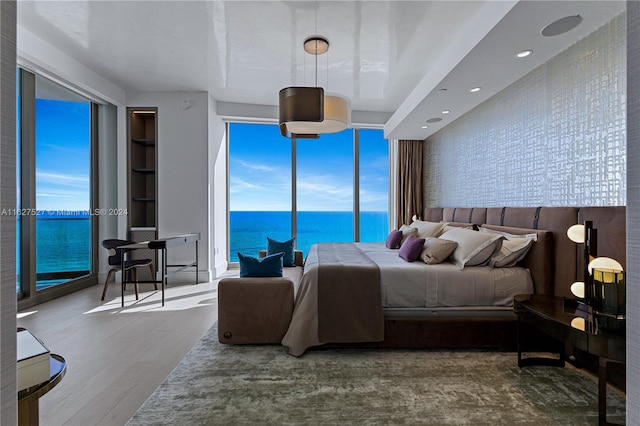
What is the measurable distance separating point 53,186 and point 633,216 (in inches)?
210

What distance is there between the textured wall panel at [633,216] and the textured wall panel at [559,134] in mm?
1995

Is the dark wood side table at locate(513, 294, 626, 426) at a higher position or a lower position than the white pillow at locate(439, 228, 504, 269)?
lower

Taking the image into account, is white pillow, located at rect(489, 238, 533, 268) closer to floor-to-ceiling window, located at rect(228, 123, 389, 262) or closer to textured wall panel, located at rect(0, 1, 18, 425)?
textured wall panel, located at rect(0, 1, 18, 425)

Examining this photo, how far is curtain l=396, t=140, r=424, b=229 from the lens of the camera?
5.84 meters

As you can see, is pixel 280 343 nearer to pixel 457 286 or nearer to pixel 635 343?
pixel 457 286

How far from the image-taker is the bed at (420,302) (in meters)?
2.40

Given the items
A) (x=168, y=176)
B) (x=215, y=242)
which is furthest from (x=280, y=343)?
(x=168, y=176)

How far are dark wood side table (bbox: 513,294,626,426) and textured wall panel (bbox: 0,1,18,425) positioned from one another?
2194mm

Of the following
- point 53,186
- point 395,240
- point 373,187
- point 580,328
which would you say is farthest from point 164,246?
point 373,187

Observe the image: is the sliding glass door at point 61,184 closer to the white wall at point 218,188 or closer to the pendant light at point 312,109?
the white wall at point 218,188

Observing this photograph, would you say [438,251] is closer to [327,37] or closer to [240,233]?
[327,37]

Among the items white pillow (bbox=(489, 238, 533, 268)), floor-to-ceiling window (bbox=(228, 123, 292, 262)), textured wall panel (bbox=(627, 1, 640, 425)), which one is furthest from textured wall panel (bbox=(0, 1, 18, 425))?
floor-to-ceiling window (bbox=(228, 123, 292, 262))

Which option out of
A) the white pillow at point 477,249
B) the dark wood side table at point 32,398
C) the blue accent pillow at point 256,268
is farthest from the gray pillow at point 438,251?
the dark wood side table at point 32,398

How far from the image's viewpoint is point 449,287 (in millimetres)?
2465
